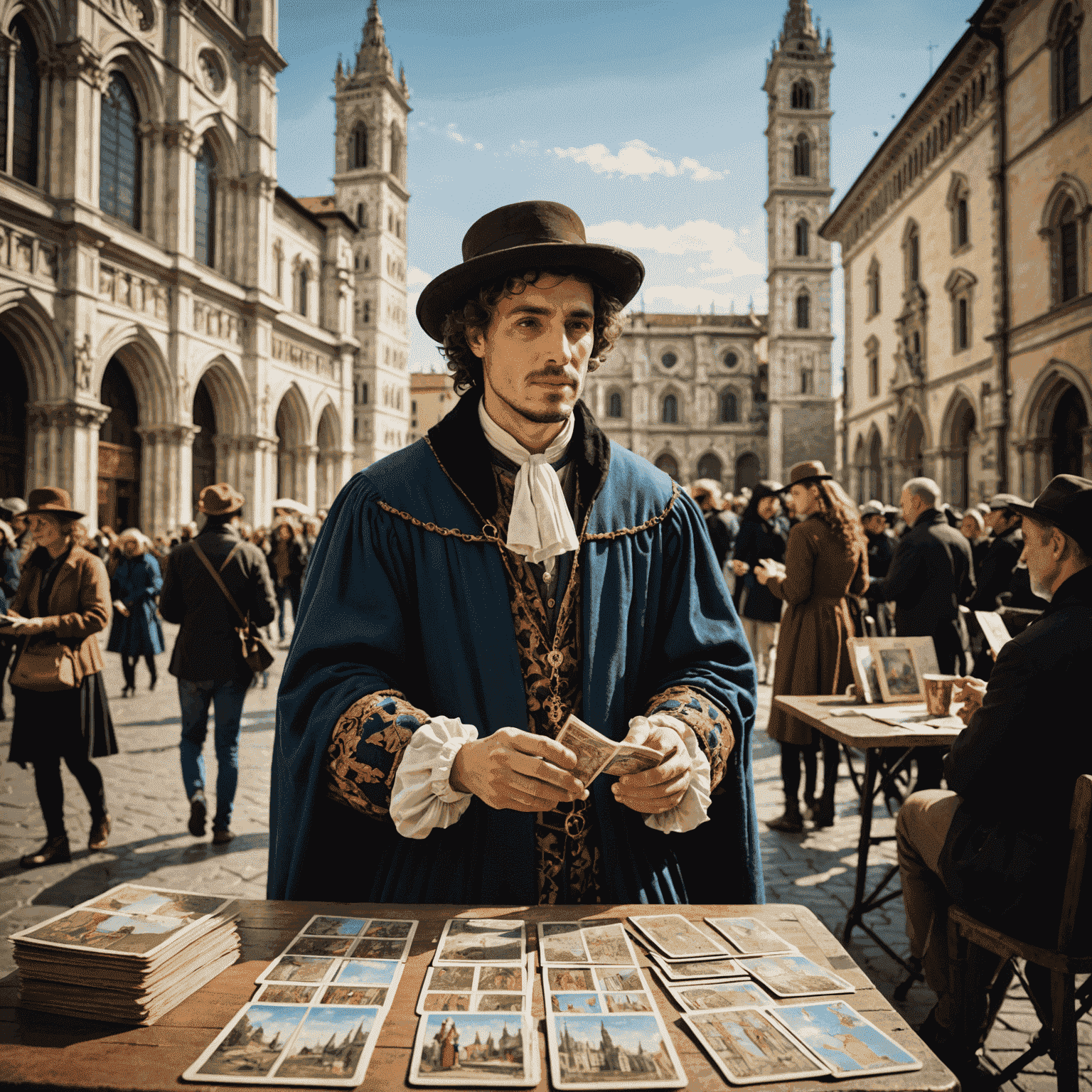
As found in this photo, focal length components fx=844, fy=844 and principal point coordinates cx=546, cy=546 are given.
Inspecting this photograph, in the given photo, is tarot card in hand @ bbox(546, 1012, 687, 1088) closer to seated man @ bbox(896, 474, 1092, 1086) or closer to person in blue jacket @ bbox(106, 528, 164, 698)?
seated man @ bbox(896, 474, 1092, 1086)

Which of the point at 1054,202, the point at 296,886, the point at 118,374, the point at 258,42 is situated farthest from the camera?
the point at 258,42

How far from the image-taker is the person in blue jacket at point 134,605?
326 inches

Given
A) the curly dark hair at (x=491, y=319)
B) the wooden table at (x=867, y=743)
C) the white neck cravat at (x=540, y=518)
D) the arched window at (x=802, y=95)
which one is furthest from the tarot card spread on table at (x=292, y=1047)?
the arched window at (x=802, y=95)

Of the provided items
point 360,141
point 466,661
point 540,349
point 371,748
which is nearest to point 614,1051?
point 371,748

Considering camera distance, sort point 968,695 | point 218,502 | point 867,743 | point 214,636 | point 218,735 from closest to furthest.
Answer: point 867,743 → point 968,695 → point 218,735 → point 214,636 → point 218,502

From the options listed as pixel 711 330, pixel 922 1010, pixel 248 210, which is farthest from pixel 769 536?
pixel 711 330

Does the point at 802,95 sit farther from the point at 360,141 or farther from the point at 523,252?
the point at 523,252

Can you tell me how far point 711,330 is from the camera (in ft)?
198

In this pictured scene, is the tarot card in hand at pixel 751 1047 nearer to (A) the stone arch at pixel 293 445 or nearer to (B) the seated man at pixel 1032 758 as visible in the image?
(B) the seated man at pixel 1032 758

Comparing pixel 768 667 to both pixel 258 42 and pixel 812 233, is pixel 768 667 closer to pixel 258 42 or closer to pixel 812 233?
pixel 258 42

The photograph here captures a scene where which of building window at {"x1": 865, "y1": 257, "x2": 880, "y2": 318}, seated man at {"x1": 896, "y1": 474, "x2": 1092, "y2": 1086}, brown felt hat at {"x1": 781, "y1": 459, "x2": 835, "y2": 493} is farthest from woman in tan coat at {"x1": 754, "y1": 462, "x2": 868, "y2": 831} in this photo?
building window at {"x1": 865, "y1": 257, "x2": 880, "y2": 318}

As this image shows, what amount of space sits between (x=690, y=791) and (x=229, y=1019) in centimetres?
84

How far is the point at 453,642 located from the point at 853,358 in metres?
34.6

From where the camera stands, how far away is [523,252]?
69.5 inches
